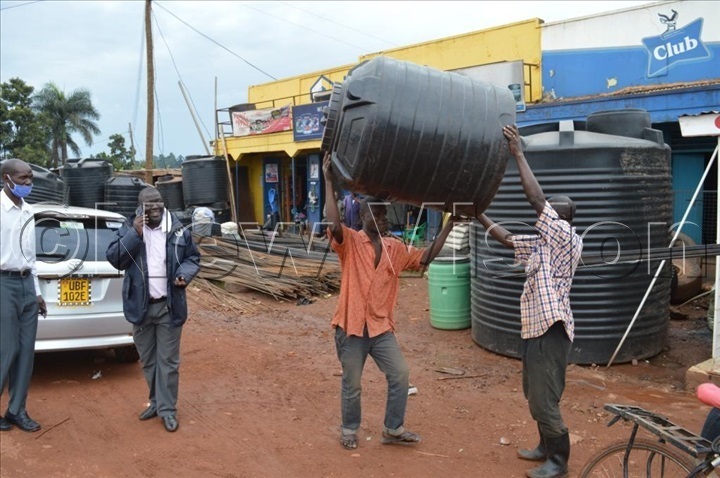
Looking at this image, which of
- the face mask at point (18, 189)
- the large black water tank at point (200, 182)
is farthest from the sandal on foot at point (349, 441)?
the large black water tank at point (200, 182)

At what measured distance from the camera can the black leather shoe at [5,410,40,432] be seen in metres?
4.85

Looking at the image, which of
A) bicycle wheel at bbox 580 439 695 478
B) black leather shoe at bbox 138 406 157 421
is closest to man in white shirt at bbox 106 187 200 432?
black leather shoe at bbox 138 406 157 421

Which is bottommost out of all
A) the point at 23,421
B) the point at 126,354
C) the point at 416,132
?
the point at 23,421

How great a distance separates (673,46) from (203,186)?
14127 millimetres

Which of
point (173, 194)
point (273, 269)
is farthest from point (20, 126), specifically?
point (273, 269)

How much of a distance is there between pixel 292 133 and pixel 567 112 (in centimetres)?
887

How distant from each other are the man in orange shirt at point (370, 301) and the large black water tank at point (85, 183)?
1208cm

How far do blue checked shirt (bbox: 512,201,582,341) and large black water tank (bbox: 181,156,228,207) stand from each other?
17.9m

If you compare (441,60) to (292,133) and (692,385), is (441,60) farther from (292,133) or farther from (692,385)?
(692,385)

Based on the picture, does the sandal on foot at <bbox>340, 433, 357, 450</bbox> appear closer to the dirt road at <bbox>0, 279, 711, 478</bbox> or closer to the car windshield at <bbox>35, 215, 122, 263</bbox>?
the dirt road at <bbox>0, 279, 711, 478</bbox>

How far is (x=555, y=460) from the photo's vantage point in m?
4.08

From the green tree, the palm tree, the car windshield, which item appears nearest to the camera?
the car windshield

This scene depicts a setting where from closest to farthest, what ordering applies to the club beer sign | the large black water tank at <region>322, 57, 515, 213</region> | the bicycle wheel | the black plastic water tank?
1. the bicycle wheel
2. the large black water tank at <region>322, 57, 515, 213</region>
3. the black plastic water tank
4. the club beer sign

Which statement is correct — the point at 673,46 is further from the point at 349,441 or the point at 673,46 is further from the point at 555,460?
the point at 349,441
